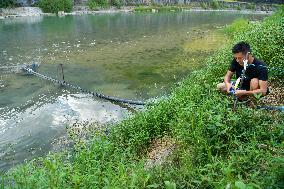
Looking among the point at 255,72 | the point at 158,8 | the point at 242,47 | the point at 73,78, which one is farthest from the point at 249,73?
the point at 158,8

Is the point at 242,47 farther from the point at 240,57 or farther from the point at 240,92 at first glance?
the point at 240,92

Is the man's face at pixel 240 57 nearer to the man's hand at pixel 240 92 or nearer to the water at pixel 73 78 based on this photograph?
the man's hand at pixel 240 92

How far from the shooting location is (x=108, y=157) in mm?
10117

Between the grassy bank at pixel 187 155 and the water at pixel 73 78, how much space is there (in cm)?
371

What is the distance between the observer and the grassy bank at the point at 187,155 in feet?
23.2

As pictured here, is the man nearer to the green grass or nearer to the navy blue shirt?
the navy blue shirt

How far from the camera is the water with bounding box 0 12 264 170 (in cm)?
1521

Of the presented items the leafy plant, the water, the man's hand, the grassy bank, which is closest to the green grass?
the leafy plant

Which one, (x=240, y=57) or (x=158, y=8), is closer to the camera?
(x=240, y=57)

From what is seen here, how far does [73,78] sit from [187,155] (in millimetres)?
17758

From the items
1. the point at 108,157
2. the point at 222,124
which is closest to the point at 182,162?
the point at 222,124

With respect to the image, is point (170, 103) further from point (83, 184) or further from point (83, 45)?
point (83, 45)

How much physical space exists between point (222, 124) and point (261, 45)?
9.62m

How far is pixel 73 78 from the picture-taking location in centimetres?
2520
